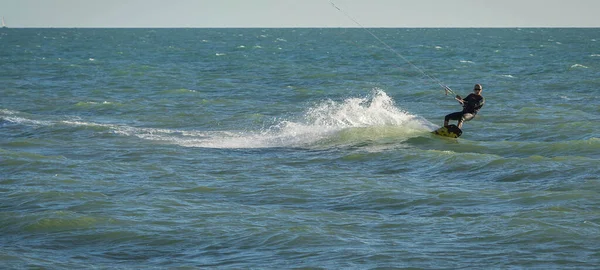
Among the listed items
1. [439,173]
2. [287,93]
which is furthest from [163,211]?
[287,93]

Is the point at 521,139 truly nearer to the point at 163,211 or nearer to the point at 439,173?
the point at 439,173

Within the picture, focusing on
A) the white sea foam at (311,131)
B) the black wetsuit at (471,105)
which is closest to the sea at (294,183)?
the white sea foam at (311,131)

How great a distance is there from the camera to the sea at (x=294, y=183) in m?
11.9

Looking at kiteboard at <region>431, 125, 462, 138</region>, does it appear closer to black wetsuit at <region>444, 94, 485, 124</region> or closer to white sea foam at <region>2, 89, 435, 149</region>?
white sea foam at <region>2, 89, 435, 149</region>

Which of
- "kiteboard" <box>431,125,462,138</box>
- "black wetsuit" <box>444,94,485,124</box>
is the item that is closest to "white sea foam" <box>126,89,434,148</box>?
"kiteboard" <box>431,125,462,138</box>

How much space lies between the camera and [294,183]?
54.7 ft

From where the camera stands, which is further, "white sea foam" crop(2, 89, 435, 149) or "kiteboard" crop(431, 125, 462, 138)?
"white sea foam" crop(2, 89, 435, 149)

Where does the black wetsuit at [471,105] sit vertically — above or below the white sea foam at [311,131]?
above

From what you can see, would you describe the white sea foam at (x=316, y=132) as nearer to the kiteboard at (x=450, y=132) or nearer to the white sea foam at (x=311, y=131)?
the white sea foam at (x=311, y=131)

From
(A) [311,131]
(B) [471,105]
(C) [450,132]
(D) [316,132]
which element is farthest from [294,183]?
(A) [311,131]

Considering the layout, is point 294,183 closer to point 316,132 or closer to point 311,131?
point 316,132

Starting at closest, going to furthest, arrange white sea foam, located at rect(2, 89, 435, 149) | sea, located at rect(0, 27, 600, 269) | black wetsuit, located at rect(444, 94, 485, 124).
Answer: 1. sea, located at rect(0, 27, 600, 269)
2. black wetsuit, located at rect(444, 94, 485, 124)
3. white sea foam, located at rect(2, 89, 435, 149)

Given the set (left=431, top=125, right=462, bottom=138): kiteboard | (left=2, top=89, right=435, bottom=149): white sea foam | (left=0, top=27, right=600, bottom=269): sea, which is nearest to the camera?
(left=0, top=27, right=600, bottom=269): sea

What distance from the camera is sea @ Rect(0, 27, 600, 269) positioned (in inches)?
469
